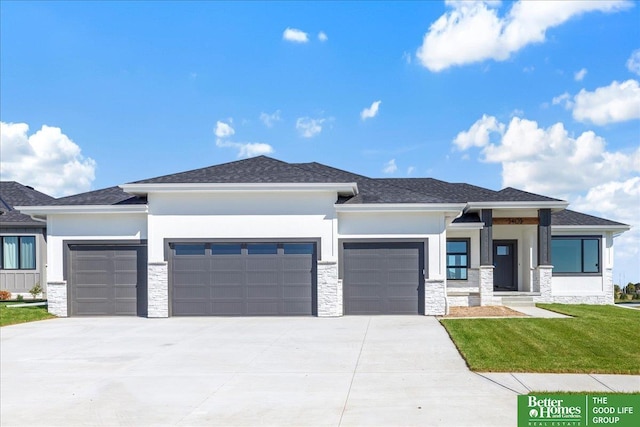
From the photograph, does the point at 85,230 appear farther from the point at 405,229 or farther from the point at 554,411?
the point at 554,411

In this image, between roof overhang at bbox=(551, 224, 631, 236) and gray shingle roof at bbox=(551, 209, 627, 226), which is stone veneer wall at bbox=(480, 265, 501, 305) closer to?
roof overhang at bbox=(551, 224, 631, 236)

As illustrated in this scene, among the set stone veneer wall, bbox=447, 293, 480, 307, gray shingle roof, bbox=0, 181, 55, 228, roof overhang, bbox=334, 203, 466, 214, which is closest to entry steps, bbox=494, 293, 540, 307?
stone veneer wall, bbox=447, 293, 480, 307

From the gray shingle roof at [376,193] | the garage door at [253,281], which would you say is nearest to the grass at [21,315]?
the garage door at [253,281]

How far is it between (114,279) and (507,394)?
46.5 feet

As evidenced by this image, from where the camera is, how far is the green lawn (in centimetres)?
964

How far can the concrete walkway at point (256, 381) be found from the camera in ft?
23.7

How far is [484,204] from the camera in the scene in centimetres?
2091

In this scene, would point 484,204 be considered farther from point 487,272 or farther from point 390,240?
point 390,240

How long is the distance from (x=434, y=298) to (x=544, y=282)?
6592 mm

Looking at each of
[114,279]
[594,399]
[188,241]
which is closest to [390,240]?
[188,241]

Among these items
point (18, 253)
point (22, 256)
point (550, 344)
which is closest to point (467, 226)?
point (550, 344)

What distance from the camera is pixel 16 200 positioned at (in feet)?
91.9

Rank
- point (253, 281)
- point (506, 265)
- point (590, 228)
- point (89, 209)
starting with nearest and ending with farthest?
point (253, 281) < point (89, 209) < point (590, 228) < point (506, 265)

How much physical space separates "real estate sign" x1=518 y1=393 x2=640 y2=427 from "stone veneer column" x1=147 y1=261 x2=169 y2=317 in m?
13.2
